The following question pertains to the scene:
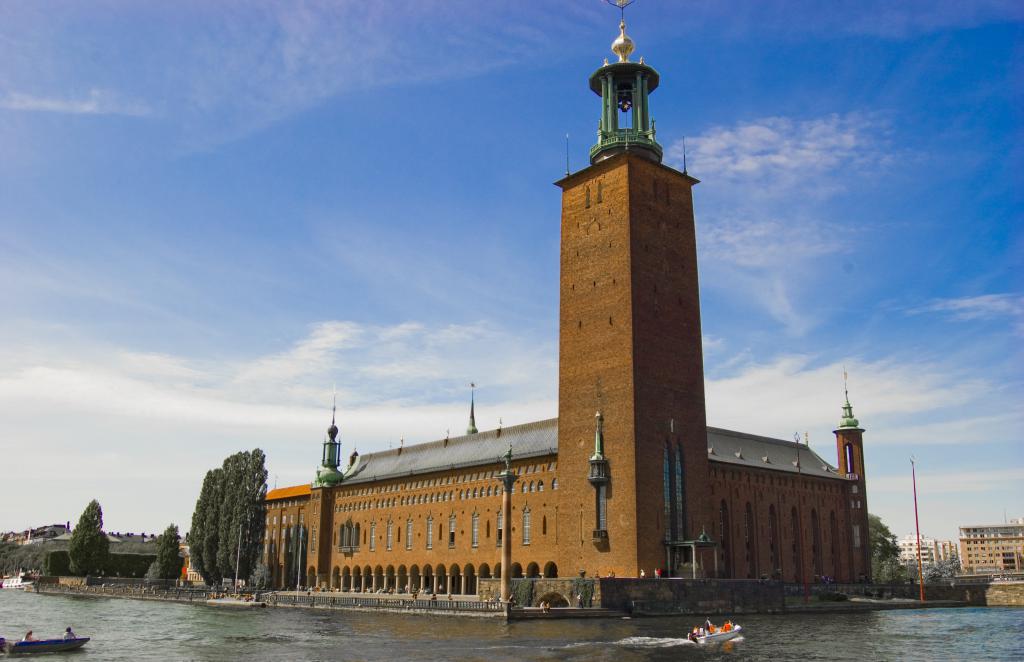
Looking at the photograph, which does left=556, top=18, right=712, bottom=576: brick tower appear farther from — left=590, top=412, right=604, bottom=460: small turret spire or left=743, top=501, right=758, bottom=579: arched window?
left=743, top=501, right=758, bottom=579: arched window

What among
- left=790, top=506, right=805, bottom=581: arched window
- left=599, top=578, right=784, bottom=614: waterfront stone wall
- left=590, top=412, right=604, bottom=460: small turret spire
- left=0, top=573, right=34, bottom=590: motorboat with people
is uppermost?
left=590, top=412, right=604, bottom=460: small turret spire

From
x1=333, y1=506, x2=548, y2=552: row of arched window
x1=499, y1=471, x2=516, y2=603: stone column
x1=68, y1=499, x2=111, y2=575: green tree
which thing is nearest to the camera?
x1=499, y1=471, x2=516, y2=603: stone column

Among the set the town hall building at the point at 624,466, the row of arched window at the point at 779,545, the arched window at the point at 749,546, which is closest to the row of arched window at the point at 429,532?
the town hall building at the point at 624,466

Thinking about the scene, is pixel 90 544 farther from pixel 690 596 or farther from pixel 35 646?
pixel 690 596

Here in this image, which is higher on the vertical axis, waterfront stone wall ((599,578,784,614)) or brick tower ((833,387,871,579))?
brick tower ((833,387,871,579))

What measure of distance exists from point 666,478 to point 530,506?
40.2 feet

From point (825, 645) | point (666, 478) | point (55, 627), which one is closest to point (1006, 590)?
point (666, 478)

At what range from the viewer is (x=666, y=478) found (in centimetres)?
5612

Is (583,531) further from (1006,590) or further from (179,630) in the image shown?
(1006,590)

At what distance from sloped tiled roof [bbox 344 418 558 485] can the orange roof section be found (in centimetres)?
533

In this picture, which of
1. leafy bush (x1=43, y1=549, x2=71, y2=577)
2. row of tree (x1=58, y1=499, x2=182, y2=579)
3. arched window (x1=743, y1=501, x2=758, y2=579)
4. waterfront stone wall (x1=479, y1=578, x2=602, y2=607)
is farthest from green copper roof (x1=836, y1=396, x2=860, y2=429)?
leafy bush (x1=43, y1=549, x2=71, y2=577)

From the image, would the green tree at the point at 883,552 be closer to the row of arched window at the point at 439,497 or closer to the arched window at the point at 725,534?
the arched window at the point at 725,534

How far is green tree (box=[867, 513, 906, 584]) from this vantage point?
9938cm

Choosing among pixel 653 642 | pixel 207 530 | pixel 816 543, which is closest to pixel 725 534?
pixel 816 543
